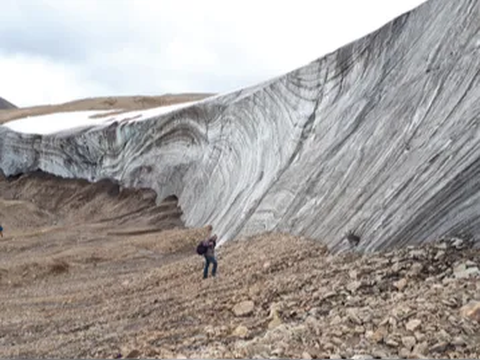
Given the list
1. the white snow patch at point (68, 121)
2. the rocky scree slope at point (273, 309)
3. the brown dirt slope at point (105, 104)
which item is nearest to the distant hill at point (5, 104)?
the brown dirt slope at point (105, 104)

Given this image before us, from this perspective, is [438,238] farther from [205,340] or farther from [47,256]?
[47,256]

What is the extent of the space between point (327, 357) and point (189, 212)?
1423cm

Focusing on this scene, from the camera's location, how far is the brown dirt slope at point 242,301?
18.4 feet

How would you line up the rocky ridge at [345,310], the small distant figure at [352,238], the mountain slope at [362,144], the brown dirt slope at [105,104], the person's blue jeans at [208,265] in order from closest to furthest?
the rocky ridge at [345,310] → the mountain slope at [362,144] → the small distant figure at [352,238] → the person's blue jeans at [208,265] → the brown dirt slope at [105,104]

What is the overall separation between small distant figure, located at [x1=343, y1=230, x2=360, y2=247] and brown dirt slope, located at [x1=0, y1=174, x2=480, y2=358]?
24 centimetres

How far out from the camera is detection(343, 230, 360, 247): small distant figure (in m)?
9.11

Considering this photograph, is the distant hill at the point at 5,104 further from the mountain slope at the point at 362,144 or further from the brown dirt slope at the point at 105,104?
the mountain slope at the point at 362,144

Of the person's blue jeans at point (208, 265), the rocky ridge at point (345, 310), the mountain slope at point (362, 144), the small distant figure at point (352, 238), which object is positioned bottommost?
the person's blue jeans at point (208, 265)

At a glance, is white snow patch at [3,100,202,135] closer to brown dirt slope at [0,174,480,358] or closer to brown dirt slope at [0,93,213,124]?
brown dirt slope at [0,93,213,124]

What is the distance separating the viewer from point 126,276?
13.1 metres

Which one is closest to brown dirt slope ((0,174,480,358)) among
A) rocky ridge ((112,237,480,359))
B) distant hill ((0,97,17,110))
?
rocky ridge ((112,237,480,359))

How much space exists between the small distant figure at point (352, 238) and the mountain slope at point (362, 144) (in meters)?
0.11

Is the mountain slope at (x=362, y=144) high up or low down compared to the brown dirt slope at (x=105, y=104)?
down

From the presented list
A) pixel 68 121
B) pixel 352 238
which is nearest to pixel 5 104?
pixel 68 121
